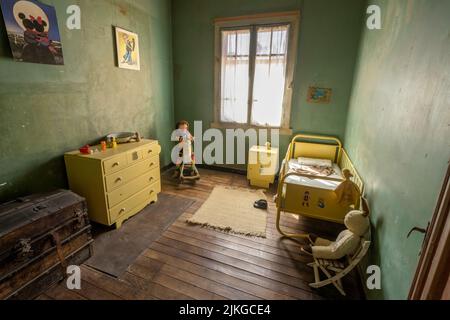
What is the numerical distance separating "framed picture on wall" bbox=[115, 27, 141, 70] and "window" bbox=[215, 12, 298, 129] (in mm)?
1272

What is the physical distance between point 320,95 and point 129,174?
2.82m

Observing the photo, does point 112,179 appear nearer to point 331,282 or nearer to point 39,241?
point 39,241

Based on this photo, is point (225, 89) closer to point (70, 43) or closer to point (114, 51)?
point (114, 51)

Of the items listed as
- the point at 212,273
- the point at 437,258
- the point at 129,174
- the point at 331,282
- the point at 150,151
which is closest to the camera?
the point at 437,258

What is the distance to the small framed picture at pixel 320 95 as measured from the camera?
3.20 metres

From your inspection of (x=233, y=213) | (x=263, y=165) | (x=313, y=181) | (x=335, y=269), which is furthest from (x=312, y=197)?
(x=263, y=165)

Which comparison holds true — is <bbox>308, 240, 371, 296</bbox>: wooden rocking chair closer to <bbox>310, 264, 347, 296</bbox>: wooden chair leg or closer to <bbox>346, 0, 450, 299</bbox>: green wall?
<bbox>310, 264, 347, 296</bbox>: wooden chair leg

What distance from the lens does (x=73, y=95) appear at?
2223 mm

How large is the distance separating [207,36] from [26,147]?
2.93 metres

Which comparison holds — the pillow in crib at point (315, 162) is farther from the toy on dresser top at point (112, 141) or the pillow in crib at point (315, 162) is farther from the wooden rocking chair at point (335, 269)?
the toy on dresser top at point (112, 141)

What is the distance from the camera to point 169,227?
7.91 feet

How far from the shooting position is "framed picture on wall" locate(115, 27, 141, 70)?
2.67 meters

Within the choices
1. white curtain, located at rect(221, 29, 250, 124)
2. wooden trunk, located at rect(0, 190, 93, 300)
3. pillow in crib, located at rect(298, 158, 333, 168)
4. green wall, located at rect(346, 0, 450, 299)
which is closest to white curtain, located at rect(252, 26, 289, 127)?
white curtain, located at rect(221, 29, 250, 124)
